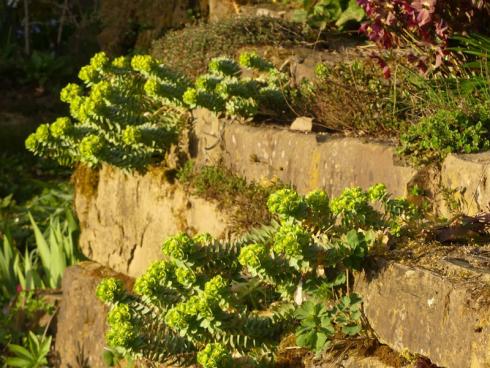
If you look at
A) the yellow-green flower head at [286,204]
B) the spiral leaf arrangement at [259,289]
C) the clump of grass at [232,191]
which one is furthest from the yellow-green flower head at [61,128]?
the yellow-green flower head at [286,204]

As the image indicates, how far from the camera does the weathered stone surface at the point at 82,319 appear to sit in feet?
20.8

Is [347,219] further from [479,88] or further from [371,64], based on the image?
[371,64]

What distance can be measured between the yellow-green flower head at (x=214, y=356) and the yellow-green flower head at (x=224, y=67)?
2452 millimetres

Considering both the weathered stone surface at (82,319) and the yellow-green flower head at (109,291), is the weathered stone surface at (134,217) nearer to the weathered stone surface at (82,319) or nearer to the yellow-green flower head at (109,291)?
the weathered stone surface at (82,319)

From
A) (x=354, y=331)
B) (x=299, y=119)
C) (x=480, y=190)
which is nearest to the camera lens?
(x=354, y=331)

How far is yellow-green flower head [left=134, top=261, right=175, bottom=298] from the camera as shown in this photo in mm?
4355

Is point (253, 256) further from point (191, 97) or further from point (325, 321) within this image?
point (191, 97)

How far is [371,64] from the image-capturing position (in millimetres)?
6184

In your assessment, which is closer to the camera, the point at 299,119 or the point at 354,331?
the point at 354,331


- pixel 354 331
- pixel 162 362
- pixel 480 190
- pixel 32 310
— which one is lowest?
pixel 32 310

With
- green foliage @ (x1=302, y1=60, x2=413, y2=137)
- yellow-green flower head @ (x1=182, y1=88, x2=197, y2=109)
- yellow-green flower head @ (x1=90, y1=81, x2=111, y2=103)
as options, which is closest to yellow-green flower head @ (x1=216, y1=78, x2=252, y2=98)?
yellow-green flower head @ (x1=182, y1=88, x2=197, y2=109)

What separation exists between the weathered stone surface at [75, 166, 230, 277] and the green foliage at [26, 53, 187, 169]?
0.21 metres

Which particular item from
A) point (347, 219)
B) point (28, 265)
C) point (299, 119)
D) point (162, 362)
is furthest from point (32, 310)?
point (347, 219)

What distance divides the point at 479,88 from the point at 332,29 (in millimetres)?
2621
